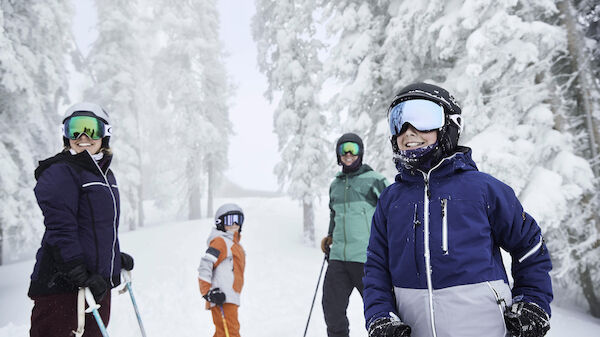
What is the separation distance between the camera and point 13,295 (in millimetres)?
9578

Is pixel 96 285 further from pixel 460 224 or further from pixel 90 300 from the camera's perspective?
pixel 460 224

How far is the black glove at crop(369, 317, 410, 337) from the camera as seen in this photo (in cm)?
178

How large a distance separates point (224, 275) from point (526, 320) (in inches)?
143

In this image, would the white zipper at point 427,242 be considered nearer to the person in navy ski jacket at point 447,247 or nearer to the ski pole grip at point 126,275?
the person in navy ski jacket at point 447,247

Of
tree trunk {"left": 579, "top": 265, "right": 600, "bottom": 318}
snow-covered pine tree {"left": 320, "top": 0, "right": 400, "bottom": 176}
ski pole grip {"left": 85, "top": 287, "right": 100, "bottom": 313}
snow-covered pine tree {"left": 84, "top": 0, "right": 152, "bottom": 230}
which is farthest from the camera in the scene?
snow-covered pine tree {"left": 84, "top": 0, "right": 152, "bottom": 230}

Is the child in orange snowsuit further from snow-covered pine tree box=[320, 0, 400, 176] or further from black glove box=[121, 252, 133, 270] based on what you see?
snow-covered pine tree box=[320, 0, 400, 176]

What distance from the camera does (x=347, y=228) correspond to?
4508mm

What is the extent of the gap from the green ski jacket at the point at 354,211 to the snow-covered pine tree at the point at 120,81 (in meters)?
18.4

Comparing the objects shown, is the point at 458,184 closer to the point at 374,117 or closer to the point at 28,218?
the point at 374,117

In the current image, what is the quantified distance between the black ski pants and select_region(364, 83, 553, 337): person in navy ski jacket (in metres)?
2.22

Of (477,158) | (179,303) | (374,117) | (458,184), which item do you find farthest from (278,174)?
(458,184)

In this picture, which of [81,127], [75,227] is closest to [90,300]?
[75,227]

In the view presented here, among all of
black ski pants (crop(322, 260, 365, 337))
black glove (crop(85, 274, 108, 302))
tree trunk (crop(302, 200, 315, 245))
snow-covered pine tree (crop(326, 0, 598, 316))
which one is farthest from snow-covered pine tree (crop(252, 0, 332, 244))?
black glove (crop(85, 274, 108, 302))

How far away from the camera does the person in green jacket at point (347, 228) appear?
168 inches
